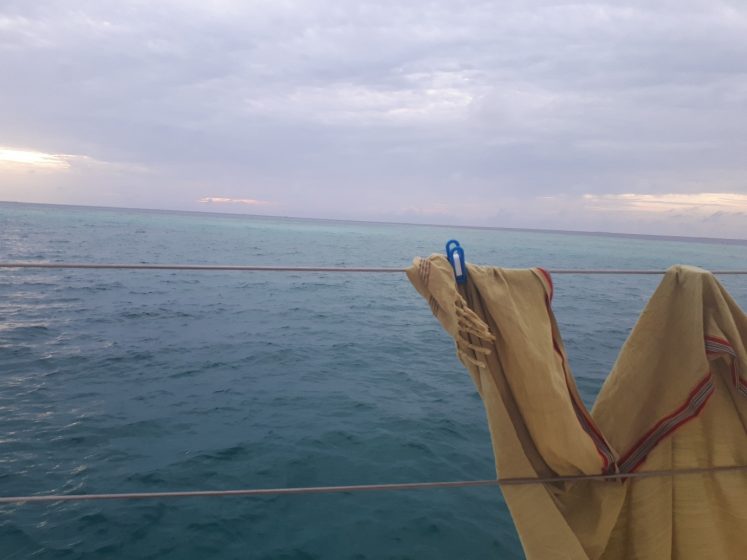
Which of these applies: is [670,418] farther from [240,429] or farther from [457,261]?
[240,429]

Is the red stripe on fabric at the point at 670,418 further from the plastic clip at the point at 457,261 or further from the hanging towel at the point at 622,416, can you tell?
the plastic clip at the point at 457,261

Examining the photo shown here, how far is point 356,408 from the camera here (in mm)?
A: 7281

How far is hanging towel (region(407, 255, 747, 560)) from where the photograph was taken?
169 cm

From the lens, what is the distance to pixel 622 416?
1.90 meters

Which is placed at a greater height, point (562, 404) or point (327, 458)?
point (562, 404)

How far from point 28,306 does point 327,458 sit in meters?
12.3

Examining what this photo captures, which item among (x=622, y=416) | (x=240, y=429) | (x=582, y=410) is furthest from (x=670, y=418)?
(x=240, y=429)

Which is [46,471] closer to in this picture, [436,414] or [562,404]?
[436,414]

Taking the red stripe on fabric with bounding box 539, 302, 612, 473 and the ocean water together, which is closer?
the red stripe on fabric with bounding box 539, 302, 612, 473

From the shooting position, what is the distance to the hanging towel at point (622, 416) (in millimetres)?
1688

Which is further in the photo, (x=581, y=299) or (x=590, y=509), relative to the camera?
(x=581, y=299)

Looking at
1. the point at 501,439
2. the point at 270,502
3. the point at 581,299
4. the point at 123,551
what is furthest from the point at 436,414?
the point at 581,299

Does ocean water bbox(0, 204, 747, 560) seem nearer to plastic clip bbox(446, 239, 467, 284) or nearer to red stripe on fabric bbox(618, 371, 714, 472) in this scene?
red stripe on fabric bbox(618, 371, 714, 472)

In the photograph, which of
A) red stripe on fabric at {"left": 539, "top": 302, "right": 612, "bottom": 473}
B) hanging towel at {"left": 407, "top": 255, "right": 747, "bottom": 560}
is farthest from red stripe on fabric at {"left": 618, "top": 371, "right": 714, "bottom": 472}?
red stripe on fabric at {"left": 539, "top": 302, "right": 612, "bottom": 473}
